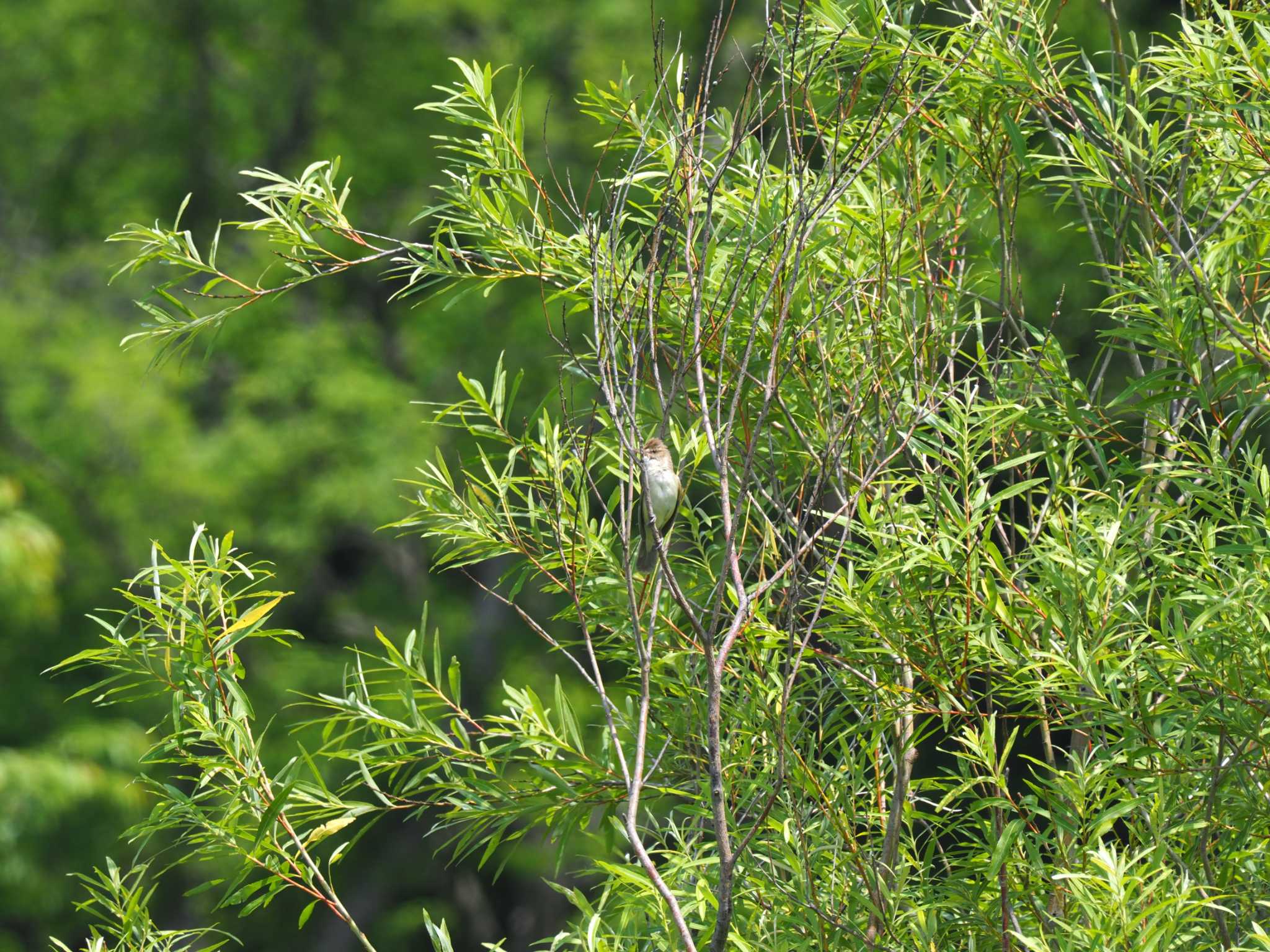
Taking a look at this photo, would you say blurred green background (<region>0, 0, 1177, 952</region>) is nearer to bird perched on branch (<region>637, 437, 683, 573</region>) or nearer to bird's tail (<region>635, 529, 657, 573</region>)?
bird perched on branch (<region>637, 437, 683, 573</region>)

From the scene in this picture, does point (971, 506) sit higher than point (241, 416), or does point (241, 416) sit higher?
point (971, 506)

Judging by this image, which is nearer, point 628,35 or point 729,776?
point 729,776

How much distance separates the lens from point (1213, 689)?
1721mm

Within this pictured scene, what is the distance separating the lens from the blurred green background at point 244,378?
27.9ft

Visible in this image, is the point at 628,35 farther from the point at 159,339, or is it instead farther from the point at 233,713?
the point at 233,713

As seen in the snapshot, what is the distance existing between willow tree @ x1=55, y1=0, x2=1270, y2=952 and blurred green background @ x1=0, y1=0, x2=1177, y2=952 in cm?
528

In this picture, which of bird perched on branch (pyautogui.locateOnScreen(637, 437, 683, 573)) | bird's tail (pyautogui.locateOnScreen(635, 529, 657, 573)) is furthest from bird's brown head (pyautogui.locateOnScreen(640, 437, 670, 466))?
bird's tail (pyautogui.locateOnScreen(635, 529, 657, 573))

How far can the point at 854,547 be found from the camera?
73.7 inches

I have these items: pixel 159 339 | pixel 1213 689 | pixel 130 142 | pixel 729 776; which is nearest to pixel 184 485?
pixel 130 142

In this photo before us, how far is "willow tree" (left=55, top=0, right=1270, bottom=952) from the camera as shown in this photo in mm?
1719

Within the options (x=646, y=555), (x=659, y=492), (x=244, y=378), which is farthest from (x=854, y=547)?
(x=244, y=378)

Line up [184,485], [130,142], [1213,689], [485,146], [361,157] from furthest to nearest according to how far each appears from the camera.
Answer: [130,142], [361,157], [184,485], [485,146], [1213,689]

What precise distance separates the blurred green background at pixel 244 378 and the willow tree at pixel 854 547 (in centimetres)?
528

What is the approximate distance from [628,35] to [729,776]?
7903 mm
